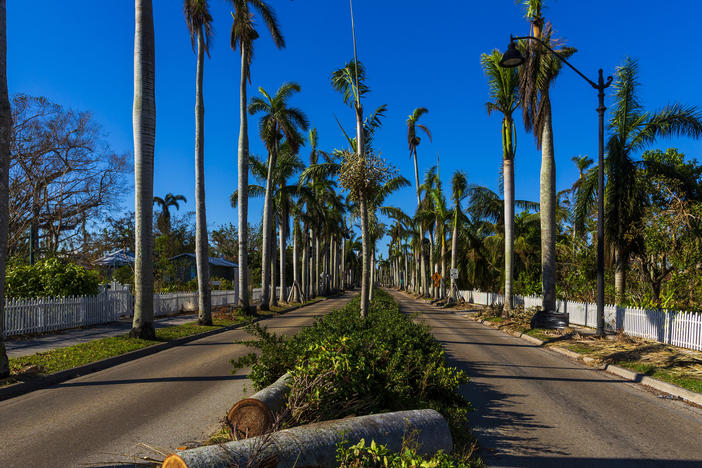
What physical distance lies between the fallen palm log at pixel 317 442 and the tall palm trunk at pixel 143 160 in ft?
37.9

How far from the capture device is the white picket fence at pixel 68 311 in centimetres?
1420

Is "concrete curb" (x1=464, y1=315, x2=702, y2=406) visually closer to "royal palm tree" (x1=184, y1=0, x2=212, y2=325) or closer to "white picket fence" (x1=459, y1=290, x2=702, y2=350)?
"white picket fence" (x1=459, y1=290, x2=702, y2=350)

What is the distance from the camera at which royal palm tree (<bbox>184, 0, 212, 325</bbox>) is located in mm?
18906

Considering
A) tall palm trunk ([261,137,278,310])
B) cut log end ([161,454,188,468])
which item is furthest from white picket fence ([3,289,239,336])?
cut log end ([161,454,188,468])

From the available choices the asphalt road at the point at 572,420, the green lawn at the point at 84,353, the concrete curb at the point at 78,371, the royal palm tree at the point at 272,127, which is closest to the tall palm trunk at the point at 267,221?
the royal palm tree at the point at 272,127

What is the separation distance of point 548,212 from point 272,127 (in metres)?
17.6

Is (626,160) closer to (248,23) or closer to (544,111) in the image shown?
(544,111)

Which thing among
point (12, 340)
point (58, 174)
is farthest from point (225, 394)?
point (58, 174)

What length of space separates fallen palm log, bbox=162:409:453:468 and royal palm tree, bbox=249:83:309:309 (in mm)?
24336

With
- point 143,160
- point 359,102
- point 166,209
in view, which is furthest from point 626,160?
point 166,209

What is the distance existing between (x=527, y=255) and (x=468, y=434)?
31.4 m

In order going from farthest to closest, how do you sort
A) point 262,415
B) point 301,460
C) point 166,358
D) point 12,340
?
point 12,340
point 166,358
point 262,415
point 301,460

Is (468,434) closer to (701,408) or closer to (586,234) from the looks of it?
(701,408)

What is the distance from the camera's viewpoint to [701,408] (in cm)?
736
